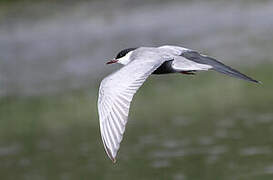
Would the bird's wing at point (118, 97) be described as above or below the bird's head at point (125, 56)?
above

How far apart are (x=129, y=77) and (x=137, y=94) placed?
9.92 metres


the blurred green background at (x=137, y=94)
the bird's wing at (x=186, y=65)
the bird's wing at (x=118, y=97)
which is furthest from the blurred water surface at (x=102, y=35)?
the bird's wing at (x=118, y=97)

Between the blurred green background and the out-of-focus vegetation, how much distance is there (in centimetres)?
2

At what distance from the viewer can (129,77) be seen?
7.68 meters

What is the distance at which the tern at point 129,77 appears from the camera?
6.98 metres

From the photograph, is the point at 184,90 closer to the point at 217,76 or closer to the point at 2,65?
the point at 217,76

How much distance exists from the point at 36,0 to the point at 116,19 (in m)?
3.83

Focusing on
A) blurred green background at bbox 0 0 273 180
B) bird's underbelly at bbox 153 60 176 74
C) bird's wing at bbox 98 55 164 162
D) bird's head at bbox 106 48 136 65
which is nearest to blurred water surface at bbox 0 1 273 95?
blurred green background at bbox 0 0 273 180

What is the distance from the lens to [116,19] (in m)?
25.1

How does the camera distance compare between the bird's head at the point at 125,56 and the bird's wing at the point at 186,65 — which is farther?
the bird's head at the point at 125,56

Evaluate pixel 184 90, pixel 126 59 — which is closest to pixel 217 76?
pixel 184 90

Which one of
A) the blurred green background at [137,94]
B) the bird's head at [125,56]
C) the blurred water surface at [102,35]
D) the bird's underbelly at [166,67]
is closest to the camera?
the bird's underbelly at [166,67]

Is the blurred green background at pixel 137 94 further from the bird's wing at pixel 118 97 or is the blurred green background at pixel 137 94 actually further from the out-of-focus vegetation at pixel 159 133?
the bird's wing at pixel 118 97

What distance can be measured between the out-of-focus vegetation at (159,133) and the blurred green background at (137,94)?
2cm
